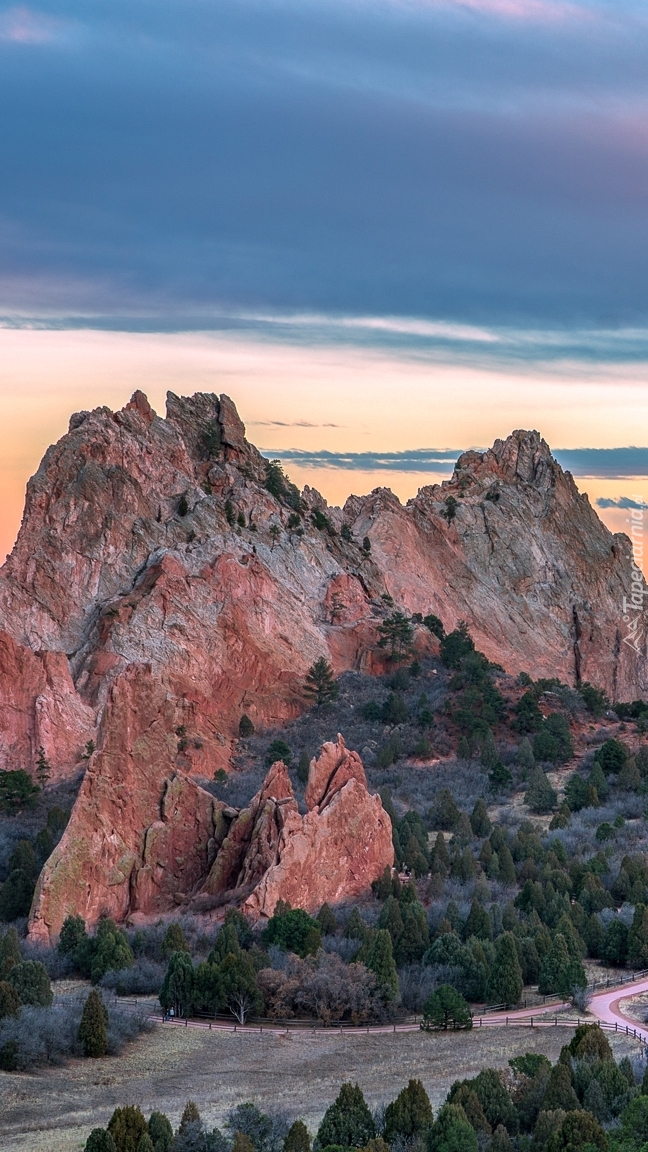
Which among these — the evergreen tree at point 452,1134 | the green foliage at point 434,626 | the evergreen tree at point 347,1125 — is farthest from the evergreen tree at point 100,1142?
the green foliage at point 434,626

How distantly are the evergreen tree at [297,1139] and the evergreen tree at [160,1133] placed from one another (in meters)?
3.12

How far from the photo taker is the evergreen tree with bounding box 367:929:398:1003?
60.0 m

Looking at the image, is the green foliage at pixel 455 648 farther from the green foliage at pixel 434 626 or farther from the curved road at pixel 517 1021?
the curved road at pixel 517 1021

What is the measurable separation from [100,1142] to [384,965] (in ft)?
66.4

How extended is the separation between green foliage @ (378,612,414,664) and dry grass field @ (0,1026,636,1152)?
178ft

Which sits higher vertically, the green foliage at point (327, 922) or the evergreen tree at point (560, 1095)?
the evergreen tree at point (560, 1095)

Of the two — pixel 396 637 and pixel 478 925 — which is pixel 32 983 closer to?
pixel 478 925

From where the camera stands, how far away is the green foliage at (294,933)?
6375 cm

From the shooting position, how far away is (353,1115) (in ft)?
145

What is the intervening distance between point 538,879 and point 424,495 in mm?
65656

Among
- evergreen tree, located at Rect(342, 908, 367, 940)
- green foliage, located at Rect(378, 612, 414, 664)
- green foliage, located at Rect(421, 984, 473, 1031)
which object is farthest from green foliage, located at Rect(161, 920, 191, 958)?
green foliage, located at Rect(378, 612, 414, 664)

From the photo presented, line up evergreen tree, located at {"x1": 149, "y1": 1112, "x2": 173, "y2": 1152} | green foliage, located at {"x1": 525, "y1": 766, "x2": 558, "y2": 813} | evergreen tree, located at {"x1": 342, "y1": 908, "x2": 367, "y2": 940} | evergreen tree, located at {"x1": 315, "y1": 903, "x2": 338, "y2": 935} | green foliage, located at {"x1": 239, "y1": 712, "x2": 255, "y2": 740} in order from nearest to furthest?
evergreen tree, located at {"x1": 149, "y1": 1112, "x2": 173, "y2": 1152}, evergreen tree, located at {"x1": 342, "y1": 908, "x2": 367, "y2": 940}, evergreen tree, located at {"x1": 315, "y1": 903, "x2": 338, "y2": 935}, green foliage, located at {"x1": 525, "y1": 766, "x2": 558, "y2": 813}, green foliage, located at {"x1": 239, "y1": 712, "x2": 255, "y2": 740}

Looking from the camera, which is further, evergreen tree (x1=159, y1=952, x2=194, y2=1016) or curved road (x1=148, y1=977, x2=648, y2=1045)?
evergreen tree (x1=159, y1=952, x2=194, y2=1016)

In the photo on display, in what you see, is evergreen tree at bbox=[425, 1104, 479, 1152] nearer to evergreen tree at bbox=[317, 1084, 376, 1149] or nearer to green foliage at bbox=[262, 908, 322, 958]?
evergreen tree at bbox=[317, 1084, 376, 1149]
